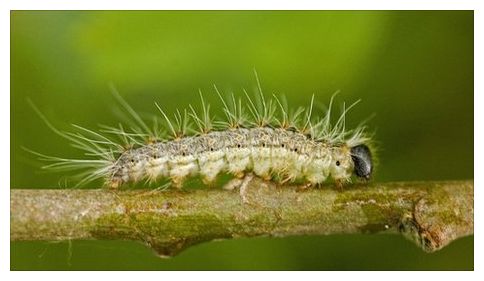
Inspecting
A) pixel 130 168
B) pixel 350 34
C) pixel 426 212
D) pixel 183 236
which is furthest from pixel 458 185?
pixel 130 168

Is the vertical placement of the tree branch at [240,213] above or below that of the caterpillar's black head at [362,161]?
below

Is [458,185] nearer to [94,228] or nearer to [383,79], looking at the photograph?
[383,79]

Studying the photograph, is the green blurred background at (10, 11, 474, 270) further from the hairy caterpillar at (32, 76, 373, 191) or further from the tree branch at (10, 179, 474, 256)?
the tree branch at (10, 179, 474, 256)

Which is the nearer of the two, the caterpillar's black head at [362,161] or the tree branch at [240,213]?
the tree branch at [240,213]

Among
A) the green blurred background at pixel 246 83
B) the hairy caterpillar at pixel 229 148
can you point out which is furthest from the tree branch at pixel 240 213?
the green blurred background at pixel 246 83

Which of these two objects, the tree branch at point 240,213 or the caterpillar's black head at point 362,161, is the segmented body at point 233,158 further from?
the tree branch at point 240,213

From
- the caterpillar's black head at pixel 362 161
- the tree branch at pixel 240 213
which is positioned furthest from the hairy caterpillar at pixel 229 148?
the tree branch at pixel 240 213

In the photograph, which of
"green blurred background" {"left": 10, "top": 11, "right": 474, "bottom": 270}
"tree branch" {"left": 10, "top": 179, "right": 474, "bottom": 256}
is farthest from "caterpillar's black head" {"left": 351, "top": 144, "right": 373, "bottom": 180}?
"tree branch" {"left": 10, "top": 179, "right": 474, "bottom": 256}
